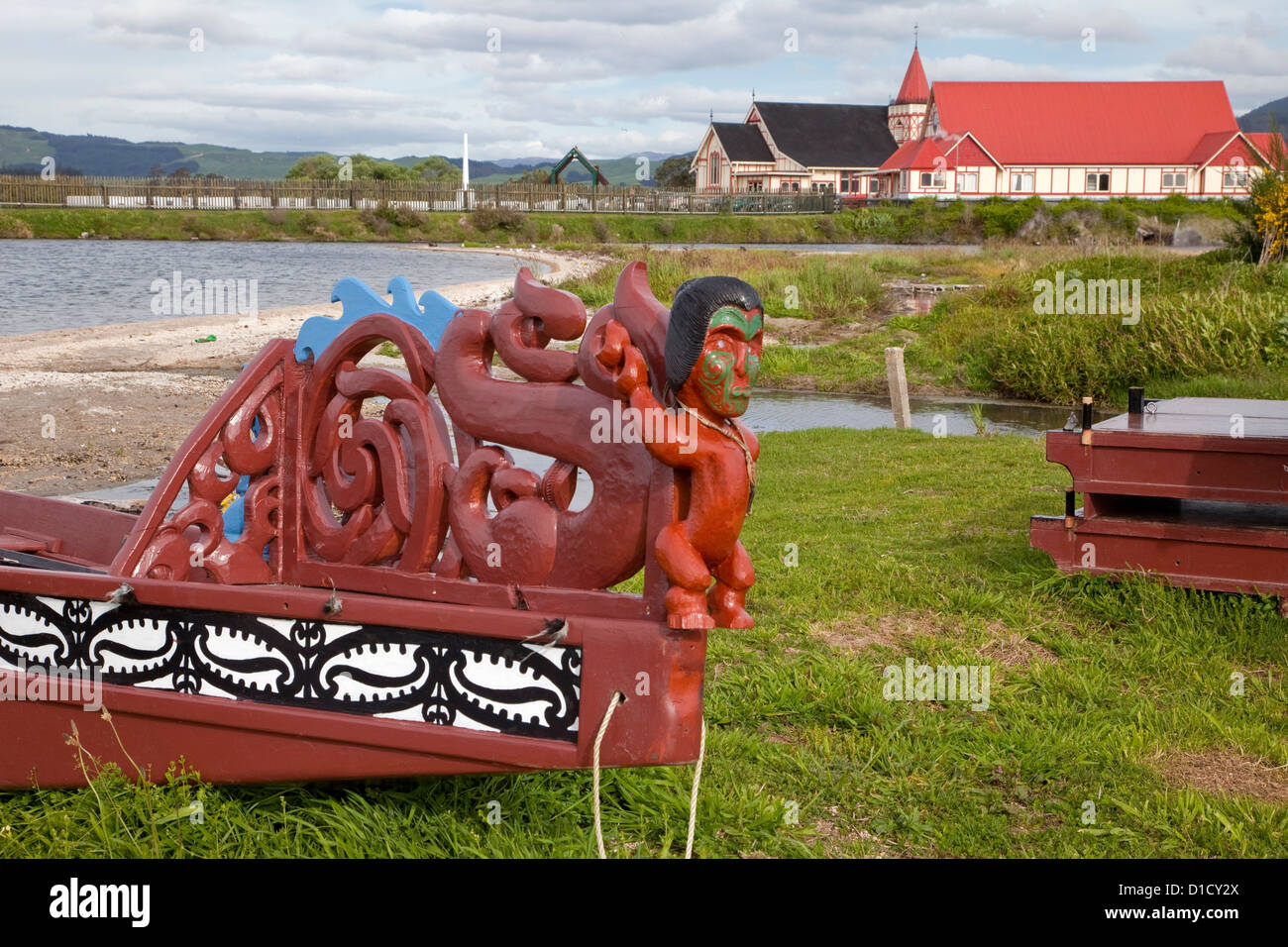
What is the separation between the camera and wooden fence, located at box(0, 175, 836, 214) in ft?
205

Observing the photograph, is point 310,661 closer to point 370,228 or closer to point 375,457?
point 375,457

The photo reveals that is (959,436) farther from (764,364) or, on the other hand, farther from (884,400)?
(764,364)

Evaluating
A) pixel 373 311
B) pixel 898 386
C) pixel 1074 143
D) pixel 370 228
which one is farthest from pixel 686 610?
pixel 1074 143

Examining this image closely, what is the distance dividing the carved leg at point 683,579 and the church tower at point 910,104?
80.2 metres

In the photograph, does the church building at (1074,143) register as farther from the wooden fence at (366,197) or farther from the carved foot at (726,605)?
the carved foot at (726,605)

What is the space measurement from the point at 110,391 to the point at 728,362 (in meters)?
13.7

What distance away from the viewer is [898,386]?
1324 centimetres

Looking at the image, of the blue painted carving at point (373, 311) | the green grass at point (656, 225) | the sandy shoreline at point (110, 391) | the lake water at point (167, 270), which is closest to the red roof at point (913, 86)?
the green grass at point (656, 225)

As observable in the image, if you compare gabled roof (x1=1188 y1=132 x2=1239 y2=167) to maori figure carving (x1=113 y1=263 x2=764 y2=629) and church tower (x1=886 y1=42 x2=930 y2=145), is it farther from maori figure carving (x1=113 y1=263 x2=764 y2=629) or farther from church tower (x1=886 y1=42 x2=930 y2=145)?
maori figure carving (x1=113 y1=263 x2=764 y2=629)

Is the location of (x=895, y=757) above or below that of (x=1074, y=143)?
below

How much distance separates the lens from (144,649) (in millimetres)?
3586

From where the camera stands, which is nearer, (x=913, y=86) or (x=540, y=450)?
(x=540, y=450)
